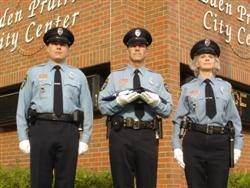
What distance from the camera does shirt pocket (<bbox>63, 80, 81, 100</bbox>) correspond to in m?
5.09

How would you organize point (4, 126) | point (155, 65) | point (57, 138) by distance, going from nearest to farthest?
point (57, 138) < point (155, 65) < point (4, 126)

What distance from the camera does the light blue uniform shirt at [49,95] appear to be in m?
5.02

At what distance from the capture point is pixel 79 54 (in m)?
9.23

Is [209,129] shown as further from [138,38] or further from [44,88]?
[44,88]

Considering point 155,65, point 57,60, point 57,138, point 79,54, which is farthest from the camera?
point 79,54

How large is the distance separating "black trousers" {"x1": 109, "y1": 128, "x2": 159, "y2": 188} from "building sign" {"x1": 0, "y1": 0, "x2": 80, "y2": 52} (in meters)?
4.81

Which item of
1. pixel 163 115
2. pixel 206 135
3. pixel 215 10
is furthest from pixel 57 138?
pixel 215 10

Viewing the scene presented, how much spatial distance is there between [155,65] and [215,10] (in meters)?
1.85

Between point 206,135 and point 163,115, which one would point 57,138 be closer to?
point 163,115

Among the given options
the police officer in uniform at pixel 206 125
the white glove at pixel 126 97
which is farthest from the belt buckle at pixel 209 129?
the white glove at pixel 126 97

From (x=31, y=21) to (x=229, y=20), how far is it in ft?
11.7

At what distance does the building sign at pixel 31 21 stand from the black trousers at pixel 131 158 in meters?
4.81

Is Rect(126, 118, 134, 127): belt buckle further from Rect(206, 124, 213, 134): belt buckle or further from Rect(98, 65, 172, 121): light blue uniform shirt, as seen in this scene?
Rect(206, 124, 213, 134): belt buckle

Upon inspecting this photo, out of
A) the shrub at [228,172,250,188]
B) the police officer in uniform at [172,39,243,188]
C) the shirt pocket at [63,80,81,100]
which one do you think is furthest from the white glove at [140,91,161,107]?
the shrub at [228,172,250,188]
